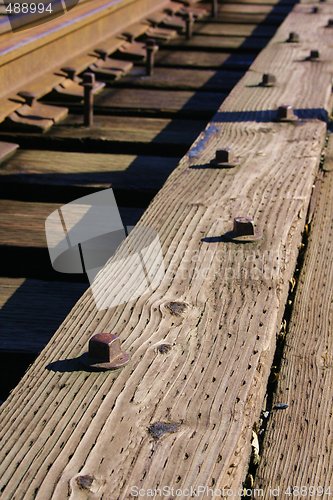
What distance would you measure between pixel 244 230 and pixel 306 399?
0.59m

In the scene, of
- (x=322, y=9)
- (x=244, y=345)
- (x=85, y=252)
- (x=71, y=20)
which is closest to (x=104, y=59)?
(x=71, y=20)

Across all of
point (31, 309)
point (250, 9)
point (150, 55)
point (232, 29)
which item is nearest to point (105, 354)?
point (31, 309)

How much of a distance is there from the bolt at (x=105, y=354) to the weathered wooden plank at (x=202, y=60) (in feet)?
16.1

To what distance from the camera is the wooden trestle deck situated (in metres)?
1.63

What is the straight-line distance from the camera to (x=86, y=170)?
13.6 ft

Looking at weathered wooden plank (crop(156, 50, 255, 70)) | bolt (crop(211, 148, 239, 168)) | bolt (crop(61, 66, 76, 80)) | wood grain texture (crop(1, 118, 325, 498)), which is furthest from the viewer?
weathered wooden plank (crop(156, 50, 255, 70))

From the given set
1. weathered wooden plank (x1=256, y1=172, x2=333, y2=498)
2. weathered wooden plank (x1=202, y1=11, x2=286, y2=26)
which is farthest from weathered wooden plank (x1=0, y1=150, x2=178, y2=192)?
weathered wooden plank (x1=202, y1=11, x2=286, y2=26)

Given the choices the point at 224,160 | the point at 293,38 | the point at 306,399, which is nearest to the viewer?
the point at 306,399

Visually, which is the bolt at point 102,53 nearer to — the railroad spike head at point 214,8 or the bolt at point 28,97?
the bolt at point 28,97

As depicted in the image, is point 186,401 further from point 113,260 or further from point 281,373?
point 113,260

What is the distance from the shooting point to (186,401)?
179cm

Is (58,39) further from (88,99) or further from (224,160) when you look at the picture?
(224,160)

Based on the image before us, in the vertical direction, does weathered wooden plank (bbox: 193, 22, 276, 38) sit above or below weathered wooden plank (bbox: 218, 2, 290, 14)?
above

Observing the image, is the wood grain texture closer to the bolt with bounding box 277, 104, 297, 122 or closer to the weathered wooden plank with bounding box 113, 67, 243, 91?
the bolt with bounding box 277, 104, 297, 122
